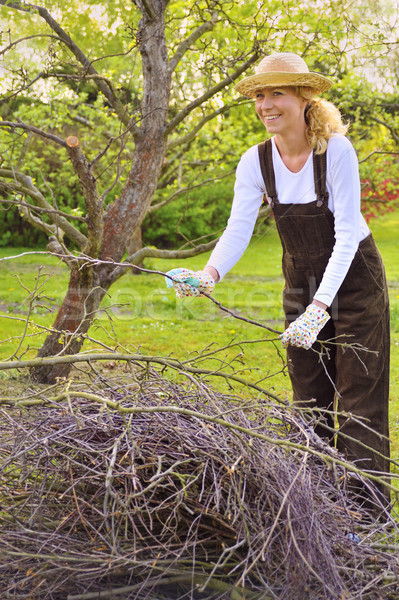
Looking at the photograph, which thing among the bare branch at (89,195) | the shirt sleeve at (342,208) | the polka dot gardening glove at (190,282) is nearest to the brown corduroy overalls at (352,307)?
the shirt sleeve at (342,208)

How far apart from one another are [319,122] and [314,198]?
0.30 meters

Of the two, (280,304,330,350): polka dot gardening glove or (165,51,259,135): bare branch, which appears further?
(165,51,259,135): bare branch

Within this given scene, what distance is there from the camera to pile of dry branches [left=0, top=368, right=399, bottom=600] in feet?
6.15

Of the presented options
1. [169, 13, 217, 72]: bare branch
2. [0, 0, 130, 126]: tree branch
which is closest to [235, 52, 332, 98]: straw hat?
[0, 0, 130, 126]: tree branch

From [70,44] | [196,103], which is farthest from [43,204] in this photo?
[196,103]

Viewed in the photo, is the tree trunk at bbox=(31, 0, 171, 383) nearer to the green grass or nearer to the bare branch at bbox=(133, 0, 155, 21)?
the bare branch at bbox=(133, 0, 155, 21)

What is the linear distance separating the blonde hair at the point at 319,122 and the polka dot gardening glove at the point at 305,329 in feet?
2.18

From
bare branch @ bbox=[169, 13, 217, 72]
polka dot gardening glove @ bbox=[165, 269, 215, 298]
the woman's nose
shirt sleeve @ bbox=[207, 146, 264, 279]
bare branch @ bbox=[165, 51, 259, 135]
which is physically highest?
bare branch @ bbox=[169, 13, 217, 72]

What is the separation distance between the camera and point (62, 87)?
6520mm

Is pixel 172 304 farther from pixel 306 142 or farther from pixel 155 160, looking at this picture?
pixel 306 142

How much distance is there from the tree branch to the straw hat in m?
1.89

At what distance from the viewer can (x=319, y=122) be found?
2.81 metres

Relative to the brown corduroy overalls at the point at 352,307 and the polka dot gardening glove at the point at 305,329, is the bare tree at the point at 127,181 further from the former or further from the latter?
the polka dot gardening glove at the point at 305,329

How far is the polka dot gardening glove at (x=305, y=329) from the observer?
2541 millimetres
